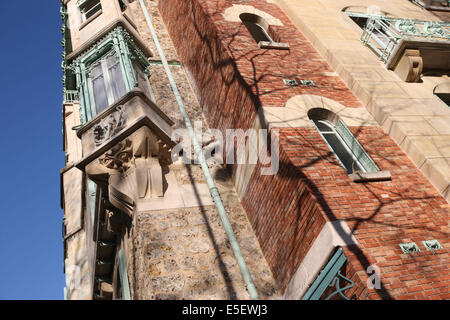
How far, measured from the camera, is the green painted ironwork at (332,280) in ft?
15.7

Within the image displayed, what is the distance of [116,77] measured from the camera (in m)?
8.53

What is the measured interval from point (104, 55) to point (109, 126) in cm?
291

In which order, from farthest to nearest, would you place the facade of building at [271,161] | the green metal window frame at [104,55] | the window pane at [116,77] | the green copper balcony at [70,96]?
the green copper balcony at [70,96]
the green metal window frame at [104,55]
the window pane at [116,77]
the facade of building at [271,161]

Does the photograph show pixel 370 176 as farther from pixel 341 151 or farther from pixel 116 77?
pixel 116 77

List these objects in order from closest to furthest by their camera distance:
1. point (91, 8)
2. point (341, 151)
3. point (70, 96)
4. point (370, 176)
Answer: point (370, 176) → point (341, 151) → point (91, 8) → point (70, 96)

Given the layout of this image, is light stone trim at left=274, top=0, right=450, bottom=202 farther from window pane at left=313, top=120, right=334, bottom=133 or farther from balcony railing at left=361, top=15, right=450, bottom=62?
window pane at left=313, top=120, right=334, bottom=133

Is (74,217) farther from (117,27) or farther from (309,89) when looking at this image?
(309,89)

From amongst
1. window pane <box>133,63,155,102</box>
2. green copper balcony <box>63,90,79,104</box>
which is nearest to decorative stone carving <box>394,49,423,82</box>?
window pane <box>133,63,155,102</box>

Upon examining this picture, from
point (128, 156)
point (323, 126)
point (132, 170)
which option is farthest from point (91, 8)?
point (323, 126)

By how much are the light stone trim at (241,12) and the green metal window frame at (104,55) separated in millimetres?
2274

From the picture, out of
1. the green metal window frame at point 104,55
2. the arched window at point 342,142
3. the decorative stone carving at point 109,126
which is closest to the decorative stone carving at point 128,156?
the decorative stone carving at point 109,126

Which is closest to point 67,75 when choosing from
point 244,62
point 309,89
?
point 244,62

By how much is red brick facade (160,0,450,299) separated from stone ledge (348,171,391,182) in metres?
0.08

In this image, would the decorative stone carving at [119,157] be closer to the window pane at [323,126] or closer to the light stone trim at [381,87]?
the window pane at [323,126]
